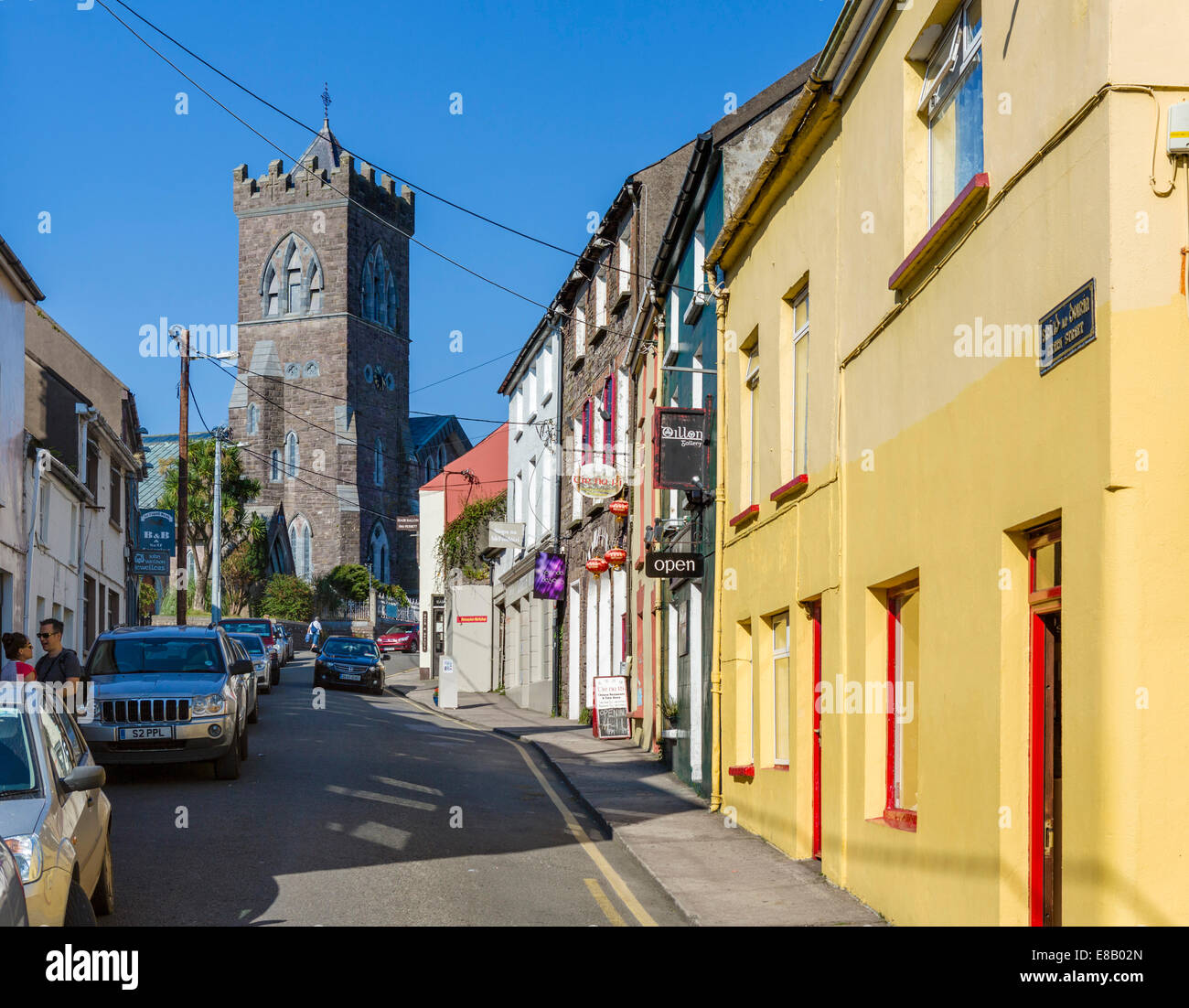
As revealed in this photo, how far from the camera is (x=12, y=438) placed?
83.8ft

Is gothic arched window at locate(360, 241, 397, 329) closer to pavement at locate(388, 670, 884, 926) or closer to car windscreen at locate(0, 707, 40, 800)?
pavement at locate(388, 670, 884, 926)

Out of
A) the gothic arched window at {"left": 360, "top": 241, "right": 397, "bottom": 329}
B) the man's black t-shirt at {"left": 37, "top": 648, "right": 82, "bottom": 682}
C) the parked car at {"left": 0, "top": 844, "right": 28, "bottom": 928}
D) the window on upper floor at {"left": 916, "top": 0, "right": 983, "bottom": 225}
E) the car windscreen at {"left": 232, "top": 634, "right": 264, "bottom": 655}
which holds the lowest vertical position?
the car windscreen at {"left": 232, "top": 634, "right": 264, "bottom": 655}

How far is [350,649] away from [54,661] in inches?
936

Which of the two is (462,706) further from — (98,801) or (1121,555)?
(1121,555)

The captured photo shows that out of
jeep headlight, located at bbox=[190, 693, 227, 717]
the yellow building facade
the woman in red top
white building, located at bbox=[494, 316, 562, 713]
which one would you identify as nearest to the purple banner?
white building, located at bbox=[494, 316, 562, 713]

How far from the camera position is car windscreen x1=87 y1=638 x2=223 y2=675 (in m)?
16.6

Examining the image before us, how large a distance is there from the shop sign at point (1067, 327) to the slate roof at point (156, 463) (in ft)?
222

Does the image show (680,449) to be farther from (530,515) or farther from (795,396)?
(530,515)

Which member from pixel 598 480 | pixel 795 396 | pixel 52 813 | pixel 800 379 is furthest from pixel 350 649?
pixel 52 813

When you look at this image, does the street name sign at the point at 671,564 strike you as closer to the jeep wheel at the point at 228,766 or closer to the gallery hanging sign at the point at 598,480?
the jeep wheel at the point at 228,766

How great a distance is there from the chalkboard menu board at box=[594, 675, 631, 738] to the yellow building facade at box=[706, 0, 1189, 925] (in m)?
11.3

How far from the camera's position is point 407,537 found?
92812 millimetres
